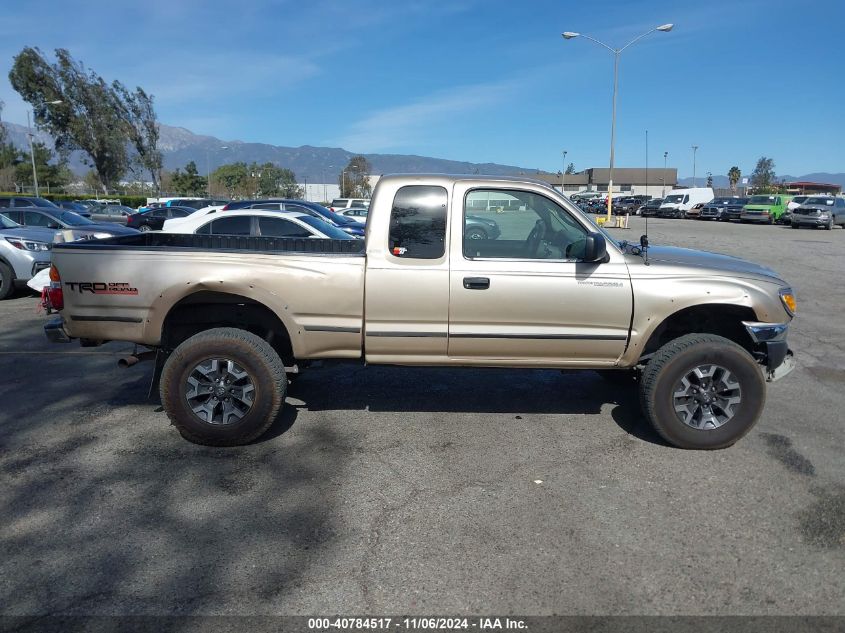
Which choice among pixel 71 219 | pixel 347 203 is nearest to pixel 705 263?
pixel 71 219

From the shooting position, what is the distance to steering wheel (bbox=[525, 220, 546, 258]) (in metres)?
5.05

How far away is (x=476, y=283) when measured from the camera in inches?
186

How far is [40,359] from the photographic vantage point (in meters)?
7.23

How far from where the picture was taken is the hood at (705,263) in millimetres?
4852

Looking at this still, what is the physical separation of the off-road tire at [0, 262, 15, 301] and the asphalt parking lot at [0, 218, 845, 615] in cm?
572

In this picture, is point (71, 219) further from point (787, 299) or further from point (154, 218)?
point (787, 299)

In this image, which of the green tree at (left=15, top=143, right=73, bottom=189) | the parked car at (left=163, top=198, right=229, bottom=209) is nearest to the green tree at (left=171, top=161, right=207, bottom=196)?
the green tree at (left=15, top=143, right=73, bottom=189)

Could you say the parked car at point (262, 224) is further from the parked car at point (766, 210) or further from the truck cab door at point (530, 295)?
the parked car at point (766, 210)

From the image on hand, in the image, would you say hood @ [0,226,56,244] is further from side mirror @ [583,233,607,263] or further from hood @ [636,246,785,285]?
hood @ [636,246,785,285]

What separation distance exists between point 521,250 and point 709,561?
2524mm

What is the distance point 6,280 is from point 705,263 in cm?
1090

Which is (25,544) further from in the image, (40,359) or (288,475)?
(40,359)

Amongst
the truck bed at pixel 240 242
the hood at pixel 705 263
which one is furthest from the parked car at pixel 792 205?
the truck bed at pixel 240 242

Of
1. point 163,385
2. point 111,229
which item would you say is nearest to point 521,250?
point 163,385
